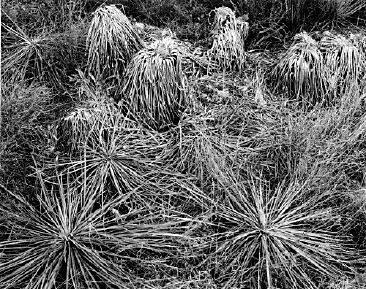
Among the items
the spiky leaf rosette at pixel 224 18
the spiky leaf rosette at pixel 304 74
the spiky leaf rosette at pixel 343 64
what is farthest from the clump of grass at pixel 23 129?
the spiky leaf rosette at pixel 343 64

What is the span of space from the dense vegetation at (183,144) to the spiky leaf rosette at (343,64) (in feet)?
0.04

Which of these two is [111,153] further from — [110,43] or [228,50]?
[228,50]

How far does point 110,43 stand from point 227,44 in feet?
2.86

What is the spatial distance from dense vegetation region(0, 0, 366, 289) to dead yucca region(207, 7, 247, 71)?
0.01m

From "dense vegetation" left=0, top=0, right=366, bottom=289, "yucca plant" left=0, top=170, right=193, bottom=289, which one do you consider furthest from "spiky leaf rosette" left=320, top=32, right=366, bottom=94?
"yucca plant" left=0, top=170, right=193, bottom=289

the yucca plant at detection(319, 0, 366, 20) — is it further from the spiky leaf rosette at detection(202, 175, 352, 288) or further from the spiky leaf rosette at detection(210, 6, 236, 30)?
the spiky leaf rosette at detection(202, 175, 352, 288)

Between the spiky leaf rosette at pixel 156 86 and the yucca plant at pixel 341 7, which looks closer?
the spiky leaf rosette at pixel 156 86

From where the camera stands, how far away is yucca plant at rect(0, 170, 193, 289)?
2828 mm

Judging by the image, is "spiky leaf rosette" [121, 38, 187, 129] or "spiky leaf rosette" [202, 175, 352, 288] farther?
"spiky leaf rosette" [121, 38, 187, 129]

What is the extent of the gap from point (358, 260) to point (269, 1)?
7.69ft

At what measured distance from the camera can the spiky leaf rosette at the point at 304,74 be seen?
12.7 ft

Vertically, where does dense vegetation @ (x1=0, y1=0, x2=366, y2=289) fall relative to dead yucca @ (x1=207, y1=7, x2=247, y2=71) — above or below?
below

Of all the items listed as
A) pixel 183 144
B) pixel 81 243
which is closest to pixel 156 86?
pixel 183 144

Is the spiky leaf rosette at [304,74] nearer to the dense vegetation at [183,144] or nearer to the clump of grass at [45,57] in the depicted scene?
the dense vegetation at [183,144]
